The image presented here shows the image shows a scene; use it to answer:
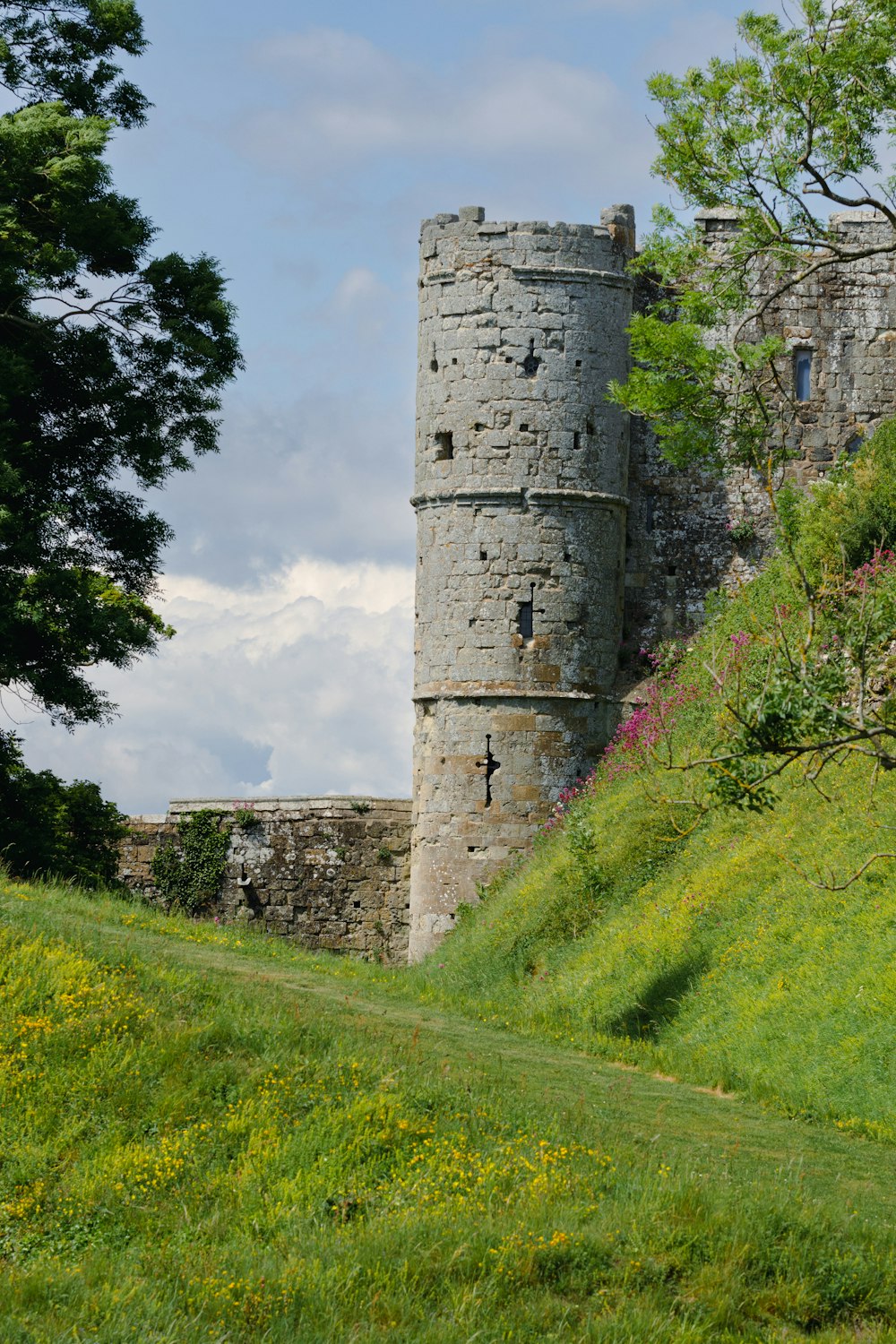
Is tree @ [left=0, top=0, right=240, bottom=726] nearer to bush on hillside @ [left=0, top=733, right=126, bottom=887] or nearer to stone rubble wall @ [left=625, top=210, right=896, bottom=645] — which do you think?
bush on hillside @ [left=0, top=733, right=126, bottom=887]

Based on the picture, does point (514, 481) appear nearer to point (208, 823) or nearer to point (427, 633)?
point (427, 633)

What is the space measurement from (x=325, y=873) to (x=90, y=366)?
8.46m

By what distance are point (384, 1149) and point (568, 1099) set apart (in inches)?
89.6

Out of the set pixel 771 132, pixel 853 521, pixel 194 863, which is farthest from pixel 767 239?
pixel 194 863

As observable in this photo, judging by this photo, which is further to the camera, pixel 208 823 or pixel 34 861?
pixel 208 823

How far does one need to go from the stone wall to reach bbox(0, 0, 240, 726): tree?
16.5 ft

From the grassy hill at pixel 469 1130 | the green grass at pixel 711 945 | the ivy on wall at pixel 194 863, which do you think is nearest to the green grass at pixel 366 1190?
the grassy hill at pixel 469 1130

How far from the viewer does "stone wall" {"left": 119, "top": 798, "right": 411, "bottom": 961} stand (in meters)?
24.5

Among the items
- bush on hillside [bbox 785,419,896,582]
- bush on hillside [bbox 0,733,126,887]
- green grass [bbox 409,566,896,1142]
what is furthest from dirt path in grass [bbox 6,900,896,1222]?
bush on hillside [bbox 785,419,896,582]

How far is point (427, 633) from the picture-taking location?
23.1 m

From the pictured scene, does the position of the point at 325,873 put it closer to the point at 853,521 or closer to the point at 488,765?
the point at 488,765

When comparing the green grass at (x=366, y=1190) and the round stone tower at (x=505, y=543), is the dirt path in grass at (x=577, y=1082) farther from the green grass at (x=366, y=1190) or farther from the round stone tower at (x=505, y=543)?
the round stone tower at (x=505, y=543)

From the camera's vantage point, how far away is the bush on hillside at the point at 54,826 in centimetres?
2033

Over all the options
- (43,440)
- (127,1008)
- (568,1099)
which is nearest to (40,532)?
(43,440)
